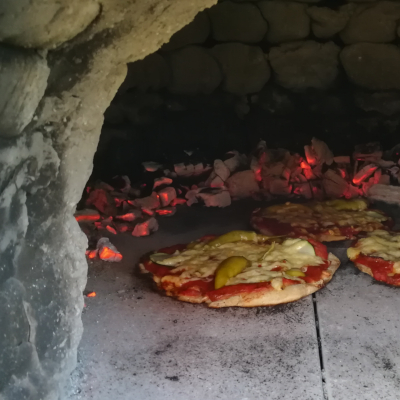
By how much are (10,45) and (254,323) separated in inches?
62.7

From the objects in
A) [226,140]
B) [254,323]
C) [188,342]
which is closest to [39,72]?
[188,342]

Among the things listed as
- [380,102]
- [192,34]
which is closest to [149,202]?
[192,34]

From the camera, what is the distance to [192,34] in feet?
13.5

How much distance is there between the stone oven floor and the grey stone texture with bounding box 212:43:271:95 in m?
2.05

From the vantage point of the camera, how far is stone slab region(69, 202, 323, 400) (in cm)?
192

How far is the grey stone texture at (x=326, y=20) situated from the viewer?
13.3ft

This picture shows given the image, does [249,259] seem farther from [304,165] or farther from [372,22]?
[372,22]

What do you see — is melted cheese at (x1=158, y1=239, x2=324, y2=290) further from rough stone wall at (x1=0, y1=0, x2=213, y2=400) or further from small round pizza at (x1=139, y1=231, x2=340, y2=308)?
rough stone wall at (x1=0, y1=0, x2=213, y2=400)

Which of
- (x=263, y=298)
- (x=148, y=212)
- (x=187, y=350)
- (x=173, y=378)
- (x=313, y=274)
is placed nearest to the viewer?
(x=173, y=378)

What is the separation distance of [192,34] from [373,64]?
4.99 ft

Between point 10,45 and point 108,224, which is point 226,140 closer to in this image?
point 108,224

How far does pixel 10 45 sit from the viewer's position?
1387 millimetres

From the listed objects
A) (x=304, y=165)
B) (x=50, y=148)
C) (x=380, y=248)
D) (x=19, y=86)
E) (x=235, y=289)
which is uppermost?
(x=19, y=86)

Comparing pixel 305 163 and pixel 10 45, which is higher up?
pixel 10 45
